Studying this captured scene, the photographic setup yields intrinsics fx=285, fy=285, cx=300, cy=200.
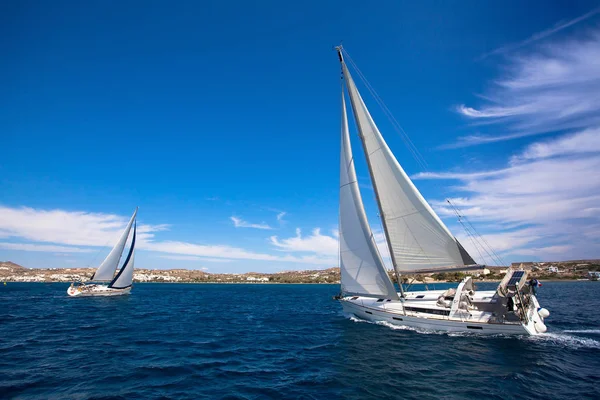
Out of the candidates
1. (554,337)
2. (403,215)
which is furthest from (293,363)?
(554,337)

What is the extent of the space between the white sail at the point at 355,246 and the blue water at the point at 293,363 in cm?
364

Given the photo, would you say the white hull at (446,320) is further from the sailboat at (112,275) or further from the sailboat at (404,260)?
the sailboat at (112,275)

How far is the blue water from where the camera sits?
12688 mm

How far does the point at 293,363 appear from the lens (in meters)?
16.9

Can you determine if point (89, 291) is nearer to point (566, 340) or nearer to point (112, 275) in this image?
point (112, 275)

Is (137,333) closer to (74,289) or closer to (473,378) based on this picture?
(473,378)

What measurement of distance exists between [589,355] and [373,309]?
14.2m

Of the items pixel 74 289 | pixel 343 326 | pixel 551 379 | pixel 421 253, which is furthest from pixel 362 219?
pixel 74 289

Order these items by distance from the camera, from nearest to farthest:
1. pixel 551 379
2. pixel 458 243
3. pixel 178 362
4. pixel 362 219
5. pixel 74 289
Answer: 1. pixel 551 379
2. pixel 178 362
3. pixel 458 243
4. pixel 362 219
5. pixel 74 289

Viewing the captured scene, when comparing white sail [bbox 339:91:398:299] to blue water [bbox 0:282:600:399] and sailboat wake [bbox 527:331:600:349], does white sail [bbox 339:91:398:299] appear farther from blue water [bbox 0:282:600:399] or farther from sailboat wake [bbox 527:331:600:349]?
sailboat wake [bbox 527:331:600:349]

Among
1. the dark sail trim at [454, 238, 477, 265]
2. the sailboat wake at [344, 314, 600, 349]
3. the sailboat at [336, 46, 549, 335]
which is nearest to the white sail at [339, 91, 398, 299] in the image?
the sailboat at [336, 46, 549, 335]

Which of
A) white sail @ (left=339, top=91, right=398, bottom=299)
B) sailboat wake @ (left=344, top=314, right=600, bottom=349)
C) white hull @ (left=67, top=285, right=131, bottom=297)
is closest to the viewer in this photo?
sailboat wake @ (left=344, top=314, right=600, bottom=349)

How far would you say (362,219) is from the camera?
25.9 meters

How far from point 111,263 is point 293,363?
5881 cm
